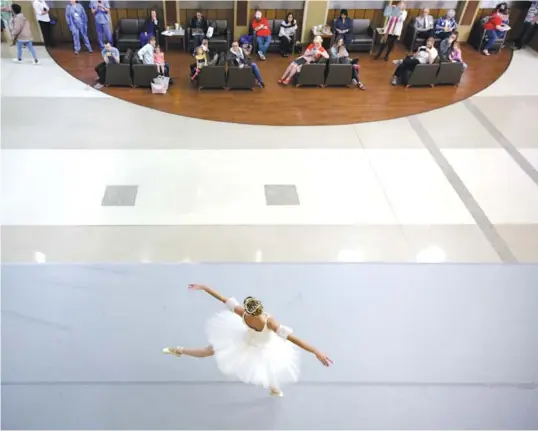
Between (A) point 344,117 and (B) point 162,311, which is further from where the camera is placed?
(A) point 344,117

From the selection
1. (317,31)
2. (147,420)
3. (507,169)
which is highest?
(317,31)

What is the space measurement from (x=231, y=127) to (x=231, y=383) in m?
4.41

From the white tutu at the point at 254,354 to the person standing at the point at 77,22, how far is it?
26.1ft

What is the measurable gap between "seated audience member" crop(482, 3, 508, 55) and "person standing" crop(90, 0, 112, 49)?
319 inches

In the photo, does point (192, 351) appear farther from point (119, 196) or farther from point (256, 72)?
point (256, 72)

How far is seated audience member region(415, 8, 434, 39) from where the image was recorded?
9.76m

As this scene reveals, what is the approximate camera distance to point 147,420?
364cm

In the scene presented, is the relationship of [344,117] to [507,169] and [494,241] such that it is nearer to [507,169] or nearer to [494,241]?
[507,169]

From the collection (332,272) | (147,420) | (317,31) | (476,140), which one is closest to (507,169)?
(476,140)

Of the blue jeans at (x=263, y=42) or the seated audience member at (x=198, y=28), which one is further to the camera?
the blue jeans at (x=263, y=42)

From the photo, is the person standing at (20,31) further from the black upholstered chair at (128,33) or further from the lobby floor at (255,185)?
the black upholstered chair at (128,33)

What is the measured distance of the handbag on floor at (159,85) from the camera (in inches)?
313

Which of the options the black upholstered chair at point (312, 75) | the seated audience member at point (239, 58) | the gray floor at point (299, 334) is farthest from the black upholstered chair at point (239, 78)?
A: the gray floor at point (299, 334)

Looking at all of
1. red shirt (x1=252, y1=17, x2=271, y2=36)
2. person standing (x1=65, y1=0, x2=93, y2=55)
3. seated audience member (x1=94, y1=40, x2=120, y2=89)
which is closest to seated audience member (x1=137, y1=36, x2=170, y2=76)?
seated audience member (x1=94, y1=40, x2=120, y2=89)
